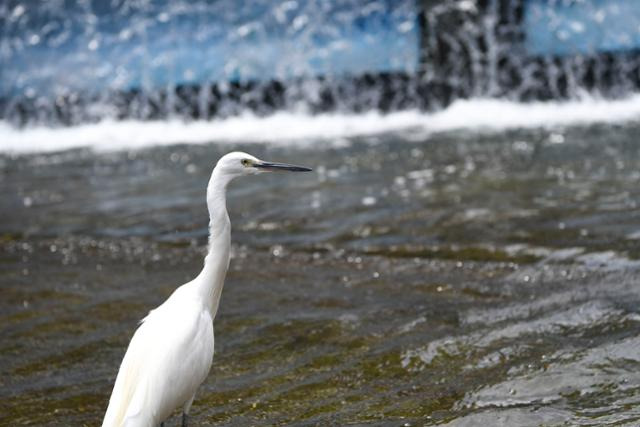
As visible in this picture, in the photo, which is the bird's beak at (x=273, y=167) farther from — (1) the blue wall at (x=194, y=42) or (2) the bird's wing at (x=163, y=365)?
(1) the blue wall at (x=194, y=42)

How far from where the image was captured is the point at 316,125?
11695 millimetres

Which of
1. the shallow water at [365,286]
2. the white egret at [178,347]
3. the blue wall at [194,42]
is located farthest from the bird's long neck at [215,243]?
the blue wall at [194,42]

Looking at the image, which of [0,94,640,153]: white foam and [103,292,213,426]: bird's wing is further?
[0,94,640,153]: white foam

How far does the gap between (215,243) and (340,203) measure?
3.75 metres

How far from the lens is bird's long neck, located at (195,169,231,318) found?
3520 mm

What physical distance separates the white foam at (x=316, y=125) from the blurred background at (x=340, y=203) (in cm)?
6

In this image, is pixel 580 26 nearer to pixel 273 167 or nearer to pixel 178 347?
pixel 273 167

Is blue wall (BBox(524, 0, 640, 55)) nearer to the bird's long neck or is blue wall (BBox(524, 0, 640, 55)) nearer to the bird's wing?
the bird's long neck

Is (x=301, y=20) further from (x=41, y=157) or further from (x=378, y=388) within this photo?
(x=378, y=388)

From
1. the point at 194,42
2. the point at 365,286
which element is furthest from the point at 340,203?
the point at 194,42

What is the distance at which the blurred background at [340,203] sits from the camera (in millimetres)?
3955

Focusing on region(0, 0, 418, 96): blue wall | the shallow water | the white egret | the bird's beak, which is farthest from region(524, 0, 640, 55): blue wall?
the white egret

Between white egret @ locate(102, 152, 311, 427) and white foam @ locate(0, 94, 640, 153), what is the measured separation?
6.95 m

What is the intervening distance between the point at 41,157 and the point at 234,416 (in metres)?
7.85
